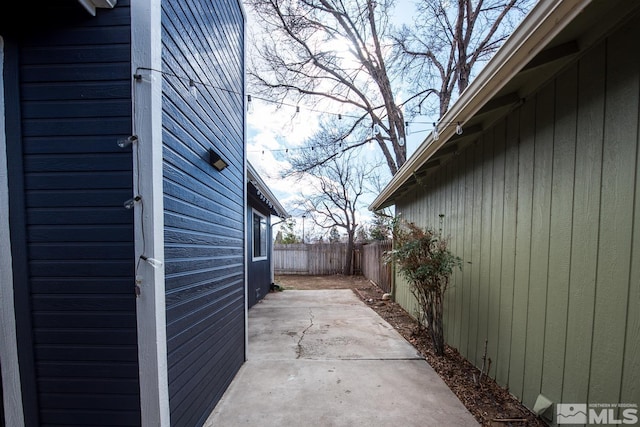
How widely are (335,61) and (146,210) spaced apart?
9.22 metres

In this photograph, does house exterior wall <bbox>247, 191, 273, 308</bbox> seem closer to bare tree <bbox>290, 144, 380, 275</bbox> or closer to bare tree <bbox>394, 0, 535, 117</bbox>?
bare tree <bbox>394, 0, 535, 117</bbox>

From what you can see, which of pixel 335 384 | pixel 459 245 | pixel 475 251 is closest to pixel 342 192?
pixel 459 245

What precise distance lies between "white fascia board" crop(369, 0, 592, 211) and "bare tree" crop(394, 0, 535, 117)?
18.8 ft

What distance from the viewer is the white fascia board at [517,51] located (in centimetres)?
138

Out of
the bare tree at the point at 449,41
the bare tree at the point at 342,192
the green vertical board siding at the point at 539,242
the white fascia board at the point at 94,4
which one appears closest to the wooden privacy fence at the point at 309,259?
the bare tree at the point at 342,192

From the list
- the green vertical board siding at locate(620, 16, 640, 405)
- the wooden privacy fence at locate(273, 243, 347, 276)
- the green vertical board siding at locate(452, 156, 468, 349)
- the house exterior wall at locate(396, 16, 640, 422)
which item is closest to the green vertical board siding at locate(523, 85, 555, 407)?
the house exterior wall at locate(396, 16, 640, 422)

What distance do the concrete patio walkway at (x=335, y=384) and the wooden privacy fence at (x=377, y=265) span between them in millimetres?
3009

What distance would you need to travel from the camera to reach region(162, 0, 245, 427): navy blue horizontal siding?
1604 millimetres

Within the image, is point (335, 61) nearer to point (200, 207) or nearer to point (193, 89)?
→ point (193, 89)

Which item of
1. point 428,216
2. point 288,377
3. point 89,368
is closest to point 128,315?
point 89,368

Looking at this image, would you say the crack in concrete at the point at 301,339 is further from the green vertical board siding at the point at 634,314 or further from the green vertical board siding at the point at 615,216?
the green vertical board siding at the point at 634,314

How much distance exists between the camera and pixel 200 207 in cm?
201

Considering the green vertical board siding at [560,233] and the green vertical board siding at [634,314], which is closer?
the green vertical board siding at [634,314]

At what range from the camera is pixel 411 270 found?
3195 mm
